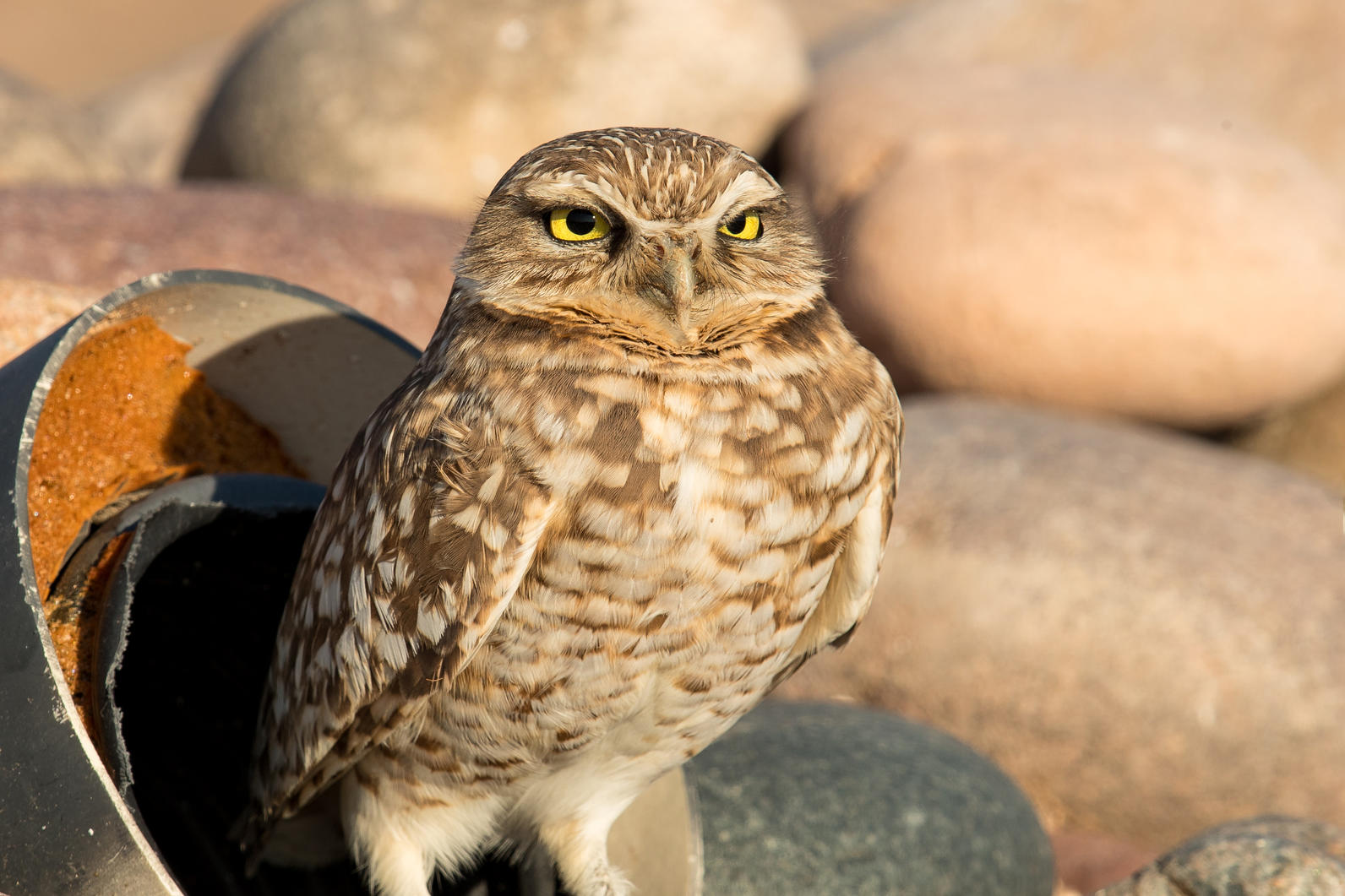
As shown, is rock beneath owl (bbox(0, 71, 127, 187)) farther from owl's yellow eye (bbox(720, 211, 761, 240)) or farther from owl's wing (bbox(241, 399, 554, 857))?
owl's yellow eye (bbox(720, 211, 761, 240))

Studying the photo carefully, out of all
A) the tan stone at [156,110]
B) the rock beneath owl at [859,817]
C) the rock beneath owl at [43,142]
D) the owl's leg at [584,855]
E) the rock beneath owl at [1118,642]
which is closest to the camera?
the owl's leg at [584,855]

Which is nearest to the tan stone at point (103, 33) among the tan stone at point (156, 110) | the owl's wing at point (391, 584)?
the tan stone at point (156, 110)

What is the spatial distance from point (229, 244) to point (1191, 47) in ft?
16.8

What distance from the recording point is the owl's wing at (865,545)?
204 centimetres

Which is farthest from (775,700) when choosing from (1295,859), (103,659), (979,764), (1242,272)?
(1242,272)

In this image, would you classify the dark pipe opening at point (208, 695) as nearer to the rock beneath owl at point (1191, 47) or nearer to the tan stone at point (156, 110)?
the rock beneath owl at point (1191, 47)

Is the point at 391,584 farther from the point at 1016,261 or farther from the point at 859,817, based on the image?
the point at 1016,261

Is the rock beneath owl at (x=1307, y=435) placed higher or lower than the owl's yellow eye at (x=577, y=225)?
lower

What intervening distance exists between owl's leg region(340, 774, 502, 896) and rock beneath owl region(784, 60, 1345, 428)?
3.32 meters

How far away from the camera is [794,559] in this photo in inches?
76.5

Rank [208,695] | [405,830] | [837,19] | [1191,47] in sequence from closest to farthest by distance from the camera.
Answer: [405,830], [208,695], [1191,47], [837,19]

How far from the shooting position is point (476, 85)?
18.9 feet

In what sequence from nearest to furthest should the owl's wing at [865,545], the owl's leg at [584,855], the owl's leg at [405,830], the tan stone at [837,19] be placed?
the owl's wing at [865,545] → the owl's leg at [405,830] → the owl's leg at [584,855] → the tan stone at [837,19]

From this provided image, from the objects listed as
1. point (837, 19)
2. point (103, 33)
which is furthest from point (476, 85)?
point (103, 33)
